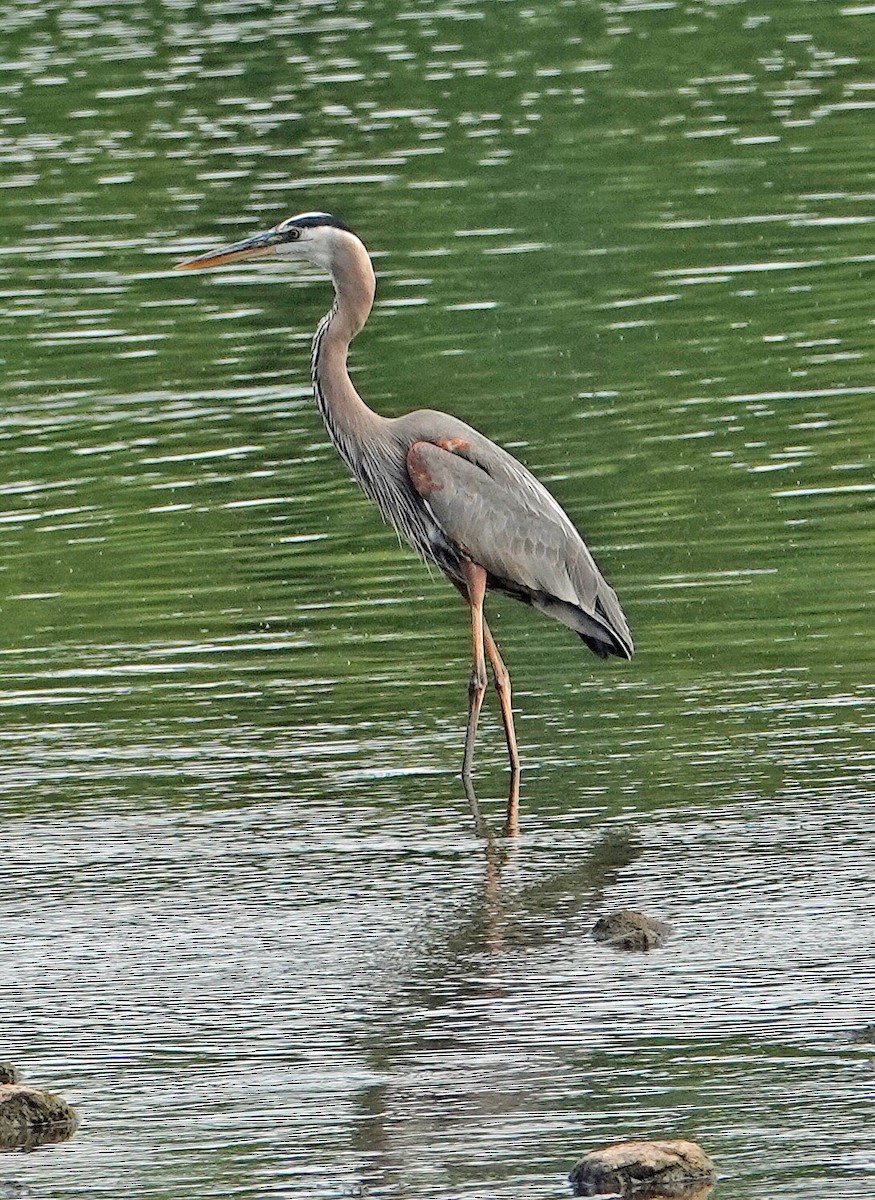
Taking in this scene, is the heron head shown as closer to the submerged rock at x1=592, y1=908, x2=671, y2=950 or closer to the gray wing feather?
the gray wing feather

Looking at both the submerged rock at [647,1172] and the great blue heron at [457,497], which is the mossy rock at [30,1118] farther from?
the great blue heron at [457,497]

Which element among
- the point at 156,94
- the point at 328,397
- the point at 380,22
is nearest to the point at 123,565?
the point at 328,397

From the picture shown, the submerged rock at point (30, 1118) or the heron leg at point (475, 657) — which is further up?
the submerged rock at point (30, 1118)

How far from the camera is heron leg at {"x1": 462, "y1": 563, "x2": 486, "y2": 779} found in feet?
31.3

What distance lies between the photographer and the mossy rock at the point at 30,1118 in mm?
6426

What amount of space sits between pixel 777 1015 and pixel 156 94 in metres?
24.6

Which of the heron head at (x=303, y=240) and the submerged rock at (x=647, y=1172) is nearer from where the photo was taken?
the submerged rock at (x=647, y=1172)

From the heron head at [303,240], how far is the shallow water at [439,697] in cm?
163

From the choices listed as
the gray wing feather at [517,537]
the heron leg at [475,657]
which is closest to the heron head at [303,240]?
the gray wing feather at [517,537]

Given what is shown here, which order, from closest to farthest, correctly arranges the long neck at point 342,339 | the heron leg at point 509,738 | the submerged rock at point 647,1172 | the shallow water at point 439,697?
the submerged rock at point 647,1172 → the shallow water at point 439,697 → the heron leg at point 509,738 → the long neck at point 342,339

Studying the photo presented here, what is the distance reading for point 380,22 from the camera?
1361 inches

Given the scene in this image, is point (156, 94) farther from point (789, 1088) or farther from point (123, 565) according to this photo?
point (789, 1088)

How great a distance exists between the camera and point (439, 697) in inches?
415

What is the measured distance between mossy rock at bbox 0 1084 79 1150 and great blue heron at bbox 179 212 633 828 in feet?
11.3
